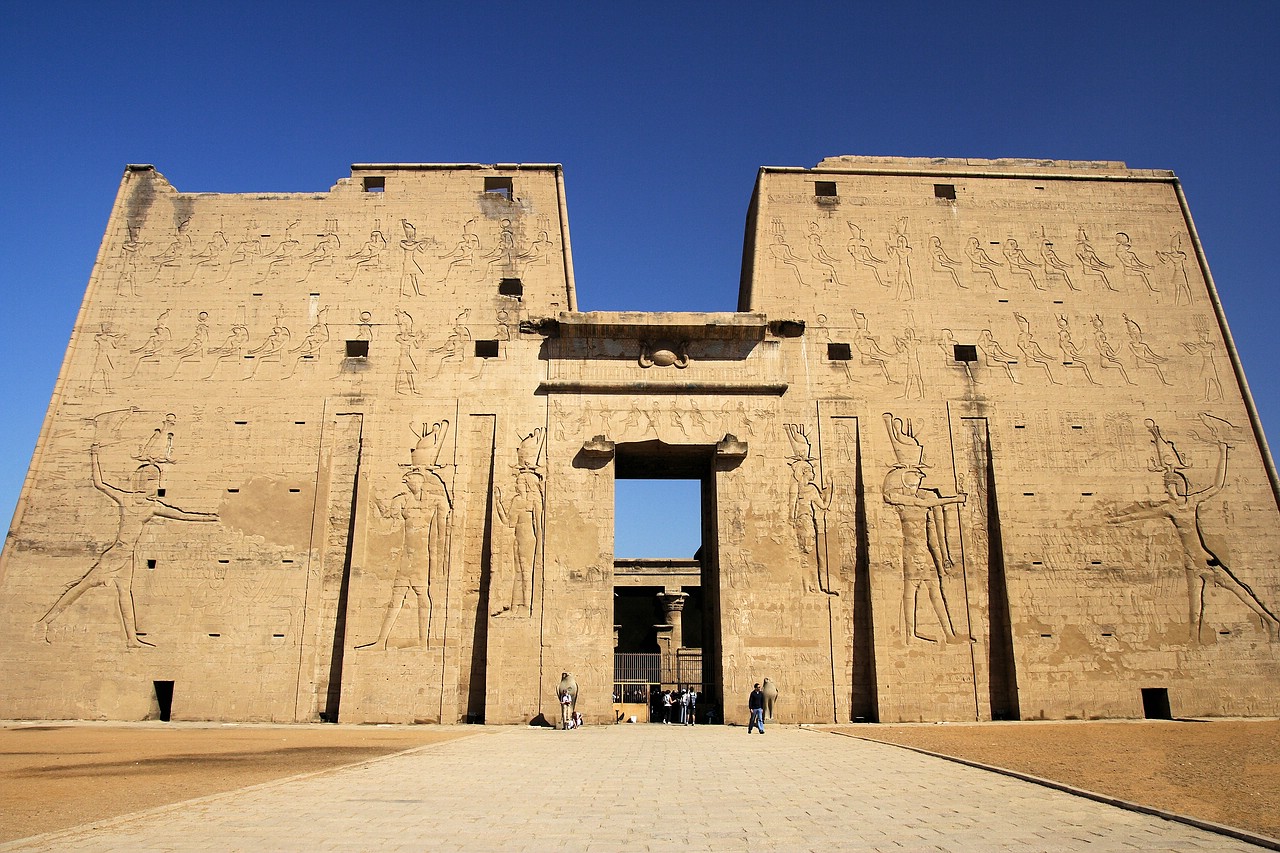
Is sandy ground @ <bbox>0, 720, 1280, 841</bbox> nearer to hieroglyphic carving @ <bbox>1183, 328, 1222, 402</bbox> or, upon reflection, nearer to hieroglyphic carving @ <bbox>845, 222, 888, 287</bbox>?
hieroglyphic carving @ <bbox>1183, 328, 1222, 402</bbox>

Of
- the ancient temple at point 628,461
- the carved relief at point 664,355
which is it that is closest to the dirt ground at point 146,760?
the ancient temple at point 628,461

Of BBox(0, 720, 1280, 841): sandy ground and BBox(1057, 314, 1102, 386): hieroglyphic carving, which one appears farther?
BBox(1057, 314, 1102, 386): hieroglyphic carving

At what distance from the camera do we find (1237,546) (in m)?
15.7

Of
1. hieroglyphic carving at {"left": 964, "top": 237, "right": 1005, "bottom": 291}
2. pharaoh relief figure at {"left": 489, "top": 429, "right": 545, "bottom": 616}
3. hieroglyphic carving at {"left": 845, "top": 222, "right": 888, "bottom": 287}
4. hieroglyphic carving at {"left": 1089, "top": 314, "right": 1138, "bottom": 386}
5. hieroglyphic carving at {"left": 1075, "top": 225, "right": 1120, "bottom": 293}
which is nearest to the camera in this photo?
pharaoh relief figure at {"left": 489, "top": 429, "right": 545, "bottom": 616}

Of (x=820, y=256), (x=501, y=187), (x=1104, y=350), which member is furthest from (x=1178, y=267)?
(x=501, y=187)

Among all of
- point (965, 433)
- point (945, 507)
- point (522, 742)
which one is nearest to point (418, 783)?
point (522, 742)

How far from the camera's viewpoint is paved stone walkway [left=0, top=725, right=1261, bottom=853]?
4.66 metres

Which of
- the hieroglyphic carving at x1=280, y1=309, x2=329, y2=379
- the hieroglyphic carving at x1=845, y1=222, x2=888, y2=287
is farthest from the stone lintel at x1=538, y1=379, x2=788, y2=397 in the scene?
the hieroglyphic carving at x1=280, y1=309, x2=329, y2=379

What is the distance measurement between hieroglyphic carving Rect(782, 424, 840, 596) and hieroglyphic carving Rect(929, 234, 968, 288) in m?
4.96

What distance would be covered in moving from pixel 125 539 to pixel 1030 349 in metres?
18.2

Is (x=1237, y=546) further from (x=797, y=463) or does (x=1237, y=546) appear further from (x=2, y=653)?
(x=2, y=653)

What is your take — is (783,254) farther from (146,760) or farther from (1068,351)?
(146,760)

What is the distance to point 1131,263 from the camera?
17.7 meters

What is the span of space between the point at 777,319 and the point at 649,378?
291 centimetres
